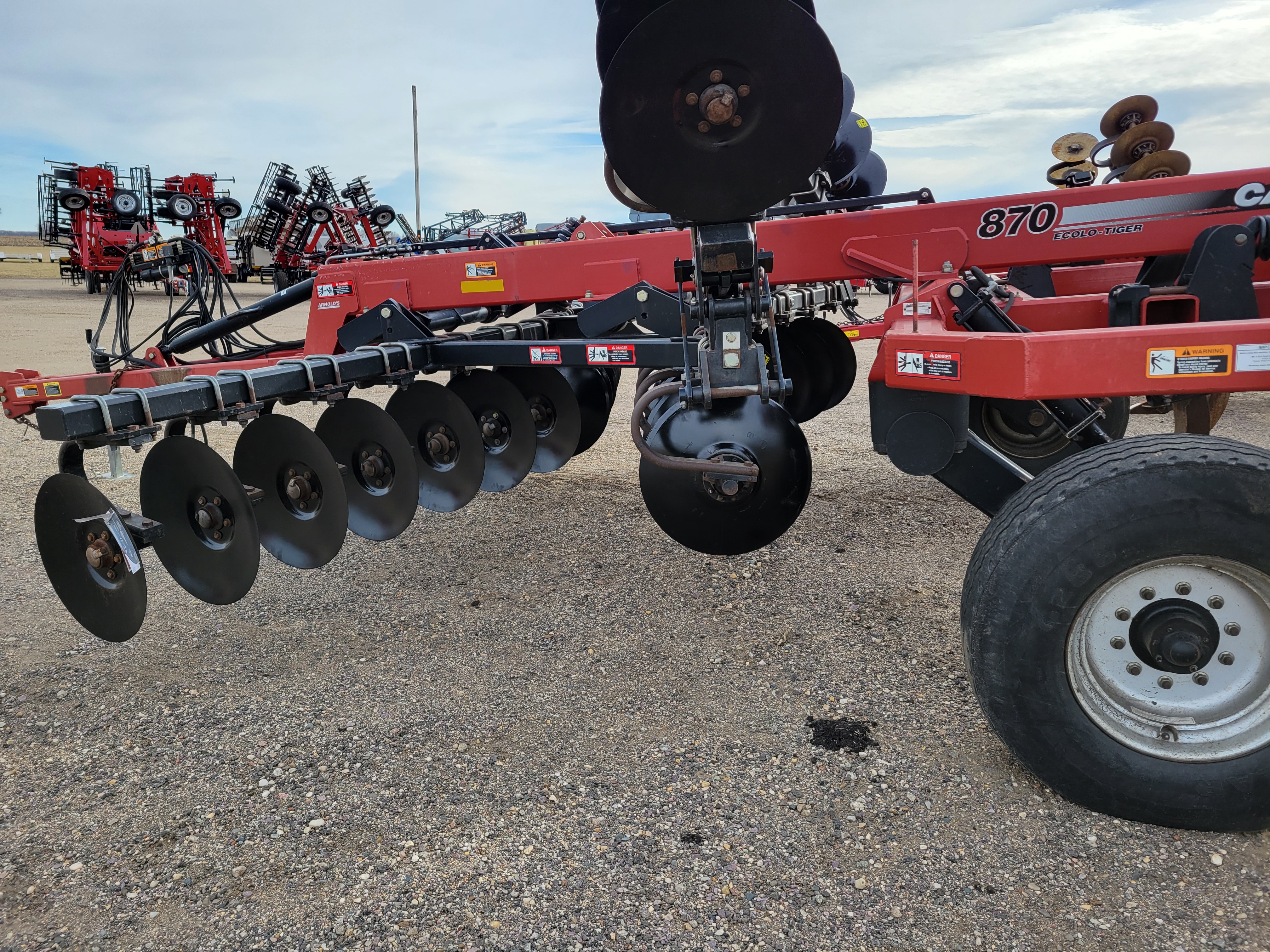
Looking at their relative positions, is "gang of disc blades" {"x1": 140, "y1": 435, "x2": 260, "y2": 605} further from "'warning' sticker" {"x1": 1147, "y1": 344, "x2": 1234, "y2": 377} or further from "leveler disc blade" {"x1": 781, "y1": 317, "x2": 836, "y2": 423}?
"leveler disc blade" {"x1": 781, "y1": 317, "x2": 836, "y2": 423}

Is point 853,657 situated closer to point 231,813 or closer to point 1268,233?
point 231,813

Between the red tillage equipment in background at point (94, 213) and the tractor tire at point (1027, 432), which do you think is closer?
the tractor tire at point (1027, 432)

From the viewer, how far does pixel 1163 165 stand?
7102 mm

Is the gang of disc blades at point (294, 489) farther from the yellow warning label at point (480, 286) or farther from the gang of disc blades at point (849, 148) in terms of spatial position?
the gang of disc blades at point (849, 148)

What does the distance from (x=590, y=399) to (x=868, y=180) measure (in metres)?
4.53

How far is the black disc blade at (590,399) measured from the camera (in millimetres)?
4836

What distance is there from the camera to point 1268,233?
3.01 metres

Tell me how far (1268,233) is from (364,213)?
20.4 metres

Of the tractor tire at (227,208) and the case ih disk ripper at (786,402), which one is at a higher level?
the tractor tire at (227,208)

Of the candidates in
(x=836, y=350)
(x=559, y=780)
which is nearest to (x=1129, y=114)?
(x=836, y=350)

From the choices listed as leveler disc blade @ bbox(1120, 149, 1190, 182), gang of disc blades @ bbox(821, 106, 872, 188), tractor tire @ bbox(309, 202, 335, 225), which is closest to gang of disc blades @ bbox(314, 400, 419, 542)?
gang of disc blades @ bbox(821, 106, 872, 188)

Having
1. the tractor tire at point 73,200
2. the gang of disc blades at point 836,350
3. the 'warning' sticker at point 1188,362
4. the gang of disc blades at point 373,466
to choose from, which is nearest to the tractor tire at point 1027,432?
the gang of disc blades at point 836,350

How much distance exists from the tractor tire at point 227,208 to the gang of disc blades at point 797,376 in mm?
19037

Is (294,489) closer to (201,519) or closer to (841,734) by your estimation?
(201,519)
